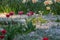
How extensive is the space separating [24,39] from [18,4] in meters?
3.62

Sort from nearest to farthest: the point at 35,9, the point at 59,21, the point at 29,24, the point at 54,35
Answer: the point at 54,35
the point at 29,24
the point at 59,21
the point at 35,9

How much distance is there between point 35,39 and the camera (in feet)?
12.5

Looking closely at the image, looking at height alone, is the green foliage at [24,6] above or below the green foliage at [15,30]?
below

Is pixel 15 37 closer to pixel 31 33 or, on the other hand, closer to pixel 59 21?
pixel 31 33

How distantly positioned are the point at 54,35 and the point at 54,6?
3.17 m

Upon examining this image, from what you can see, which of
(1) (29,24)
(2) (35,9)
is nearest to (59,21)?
(1) (29,24)

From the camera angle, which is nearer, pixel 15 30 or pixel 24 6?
pixel 15 30

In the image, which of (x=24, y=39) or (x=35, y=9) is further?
(x=35, y=9)

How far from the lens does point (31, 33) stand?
4176 mm

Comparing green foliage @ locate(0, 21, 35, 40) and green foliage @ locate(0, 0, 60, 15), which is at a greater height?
green foliage @ locate(0, 21, 35, 40)

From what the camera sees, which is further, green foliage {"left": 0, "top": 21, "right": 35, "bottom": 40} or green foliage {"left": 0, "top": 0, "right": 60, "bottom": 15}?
green foliage {"left": 0, "top": 0, "right": 60, "bottom": 15}

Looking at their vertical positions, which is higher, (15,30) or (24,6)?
(15,30)

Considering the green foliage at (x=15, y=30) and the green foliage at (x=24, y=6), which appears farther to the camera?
the green foliage at (x=24, y=6)

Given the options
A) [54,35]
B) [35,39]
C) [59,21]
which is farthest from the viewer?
[59,21]
